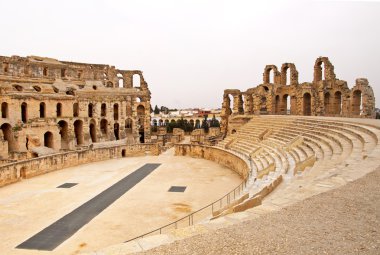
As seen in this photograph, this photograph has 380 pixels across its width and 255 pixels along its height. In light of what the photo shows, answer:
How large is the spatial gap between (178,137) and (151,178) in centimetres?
1774

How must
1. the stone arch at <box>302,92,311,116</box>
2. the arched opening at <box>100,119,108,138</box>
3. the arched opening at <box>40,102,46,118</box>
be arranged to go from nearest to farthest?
the stone arch at <box>302,92,311,116</box> < the arched opening at <box>40,102,46,118</box> < the arched opening at <box>100,119,108,138</box>

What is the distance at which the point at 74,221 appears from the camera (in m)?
11.6

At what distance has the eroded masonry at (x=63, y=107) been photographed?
28078 mm

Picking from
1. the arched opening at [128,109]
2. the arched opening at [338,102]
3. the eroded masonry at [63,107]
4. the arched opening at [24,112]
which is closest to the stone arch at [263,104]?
the arched opening at [338,102]

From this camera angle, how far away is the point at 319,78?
29.9 meters

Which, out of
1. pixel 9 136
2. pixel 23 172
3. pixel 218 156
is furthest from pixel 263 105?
pixel 9 136

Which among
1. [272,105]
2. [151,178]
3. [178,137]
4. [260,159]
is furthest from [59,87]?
[260,159]

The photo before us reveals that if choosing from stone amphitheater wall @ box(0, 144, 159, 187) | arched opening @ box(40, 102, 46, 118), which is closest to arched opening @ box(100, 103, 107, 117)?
arched opening @ box(40, 102, 46, 118)

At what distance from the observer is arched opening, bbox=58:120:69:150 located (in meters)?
32.8

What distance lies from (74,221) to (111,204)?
2.27m

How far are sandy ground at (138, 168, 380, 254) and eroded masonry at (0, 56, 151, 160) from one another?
80.5 ft

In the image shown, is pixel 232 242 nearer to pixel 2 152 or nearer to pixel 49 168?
pixel 49 168

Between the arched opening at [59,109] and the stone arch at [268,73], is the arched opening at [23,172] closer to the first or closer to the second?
the arched opening at [59,109]

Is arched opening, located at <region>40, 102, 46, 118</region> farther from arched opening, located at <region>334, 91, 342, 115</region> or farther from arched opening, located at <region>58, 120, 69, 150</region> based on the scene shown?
arched opening, located at <region>334, 91, 342, 115</region>
